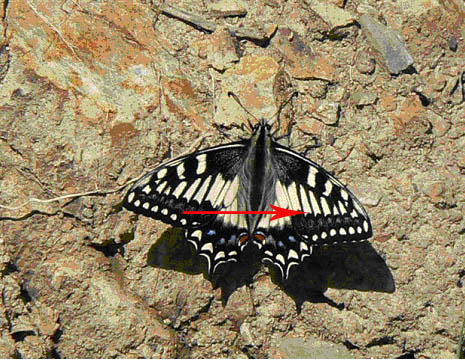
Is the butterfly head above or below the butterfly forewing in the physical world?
above

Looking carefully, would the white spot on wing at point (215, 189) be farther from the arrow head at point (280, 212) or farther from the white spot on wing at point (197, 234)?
the arrow head at point (280, 212)

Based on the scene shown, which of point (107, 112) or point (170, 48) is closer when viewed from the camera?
point (107, 112)

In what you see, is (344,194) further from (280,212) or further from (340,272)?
(340,272)

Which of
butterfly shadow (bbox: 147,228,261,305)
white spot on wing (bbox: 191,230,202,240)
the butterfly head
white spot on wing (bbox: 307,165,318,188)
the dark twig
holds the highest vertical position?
the dark twig

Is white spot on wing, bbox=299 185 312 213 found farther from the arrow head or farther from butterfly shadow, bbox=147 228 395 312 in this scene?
butterfly shadow, bbox=147 228 395 312

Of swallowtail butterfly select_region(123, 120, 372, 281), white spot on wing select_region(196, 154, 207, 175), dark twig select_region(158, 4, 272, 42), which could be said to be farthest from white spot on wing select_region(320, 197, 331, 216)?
dark twig select_region(158, 4, 272, 42)

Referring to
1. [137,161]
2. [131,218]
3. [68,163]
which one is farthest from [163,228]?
[68,163]

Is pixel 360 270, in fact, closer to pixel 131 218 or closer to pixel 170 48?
Answer: pixel 131 218
